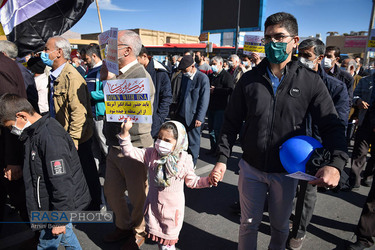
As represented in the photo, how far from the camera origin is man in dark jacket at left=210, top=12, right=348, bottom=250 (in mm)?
1854

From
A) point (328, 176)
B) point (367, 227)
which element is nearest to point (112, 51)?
point (328, 176)

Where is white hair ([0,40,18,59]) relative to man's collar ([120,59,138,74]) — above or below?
above

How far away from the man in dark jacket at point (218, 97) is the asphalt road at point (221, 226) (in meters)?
1.91

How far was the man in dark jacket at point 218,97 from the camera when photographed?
572 centimetres

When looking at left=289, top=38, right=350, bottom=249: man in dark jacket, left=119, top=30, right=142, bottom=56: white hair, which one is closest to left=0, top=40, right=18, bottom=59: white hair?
left=119, top=30, right=142, bottom=56: white hair

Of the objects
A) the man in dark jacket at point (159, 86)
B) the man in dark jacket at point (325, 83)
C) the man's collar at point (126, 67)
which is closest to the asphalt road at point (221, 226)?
the man in dark jacket at point (325, 83)

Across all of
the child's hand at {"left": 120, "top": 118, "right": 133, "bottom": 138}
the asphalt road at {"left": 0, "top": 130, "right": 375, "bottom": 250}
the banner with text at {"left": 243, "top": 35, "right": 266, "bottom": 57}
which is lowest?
the asphalt road at {"left": 0, "top": 130, "right": 375, "bottom": 250}

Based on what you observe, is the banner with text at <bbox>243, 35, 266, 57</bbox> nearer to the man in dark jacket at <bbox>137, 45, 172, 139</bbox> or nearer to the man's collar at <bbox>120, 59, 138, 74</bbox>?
the man in dark jacket at <bbox>137, 45, 172, 139</bbox>

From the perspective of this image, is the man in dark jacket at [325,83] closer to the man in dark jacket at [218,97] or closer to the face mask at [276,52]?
the face mask at [276,52]

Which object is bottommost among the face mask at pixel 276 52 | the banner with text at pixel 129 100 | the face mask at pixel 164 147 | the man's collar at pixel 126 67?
the face mask at pixel 164 147

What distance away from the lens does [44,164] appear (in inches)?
78.8

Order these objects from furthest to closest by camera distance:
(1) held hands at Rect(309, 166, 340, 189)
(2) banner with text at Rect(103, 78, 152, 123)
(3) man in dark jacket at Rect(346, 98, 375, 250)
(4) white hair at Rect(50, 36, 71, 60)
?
(4) white hair at Rect(50, 36, 71, 60)
(3) man in dark jacket at Rect(346, 98, 375, 250)
(2) banner with text at Rect(103, 78, 152, 123)
(1) held hands at Rect(309, 166, 340, 189)

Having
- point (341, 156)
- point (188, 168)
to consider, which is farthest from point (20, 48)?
point (341, 156)

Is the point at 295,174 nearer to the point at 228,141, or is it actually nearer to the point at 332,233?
the point at 228,141
